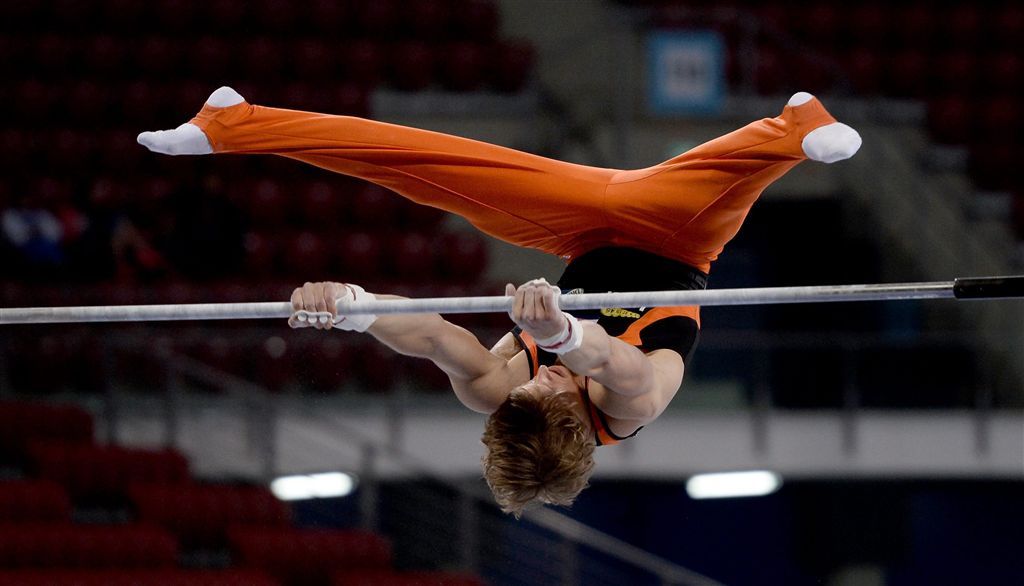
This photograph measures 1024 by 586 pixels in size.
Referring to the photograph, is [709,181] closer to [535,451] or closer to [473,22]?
[535,451]

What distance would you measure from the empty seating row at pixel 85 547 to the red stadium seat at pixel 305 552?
0.39m

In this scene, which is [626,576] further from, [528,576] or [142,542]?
[142,542]

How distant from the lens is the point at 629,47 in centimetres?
973

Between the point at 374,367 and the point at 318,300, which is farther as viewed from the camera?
the point at 374,367

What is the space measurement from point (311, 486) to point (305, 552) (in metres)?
1.39

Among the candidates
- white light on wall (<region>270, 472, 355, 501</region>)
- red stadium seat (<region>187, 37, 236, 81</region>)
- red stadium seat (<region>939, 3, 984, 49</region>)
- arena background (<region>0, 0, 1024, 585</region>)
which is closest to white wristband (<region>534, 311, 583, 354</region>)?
arena background (<region>0, 0, 1024, 585</region>)

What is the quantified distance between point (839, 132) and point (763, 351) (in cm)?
405

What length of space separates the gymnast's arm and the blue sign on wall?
5.60 m

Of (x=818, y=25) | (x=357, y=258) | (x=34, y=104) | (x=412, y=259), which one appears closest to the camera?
(x=357, y=258)

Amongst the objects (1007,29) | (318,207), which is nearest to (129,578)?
(318,207)

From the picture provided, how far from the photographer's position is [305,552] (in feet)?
21.7

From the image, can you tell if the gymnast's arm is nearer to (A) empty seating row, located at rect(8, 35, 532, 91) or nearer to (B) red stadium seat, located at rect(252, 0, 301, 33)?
(A) empty seating row, located at rect(8, 35, 532, 91)

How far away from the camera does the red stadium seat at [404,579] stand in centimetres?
645

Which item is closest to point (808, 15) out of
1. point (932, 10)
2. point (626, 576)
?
point (932, 10)
